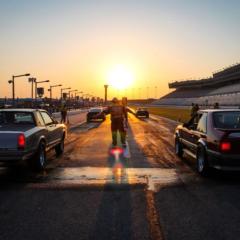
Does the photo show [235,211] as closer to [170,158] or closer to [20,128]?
[20,128]

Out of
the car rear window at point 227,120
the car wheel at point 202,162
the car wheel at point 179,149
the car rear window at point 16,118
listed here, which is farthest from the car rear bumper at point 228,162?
the car rear window at point 16,118

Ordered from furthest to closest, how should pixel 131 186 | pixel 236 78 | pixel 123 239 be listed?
pixel 236 78 → pixel 131 186 → pixel 123 239

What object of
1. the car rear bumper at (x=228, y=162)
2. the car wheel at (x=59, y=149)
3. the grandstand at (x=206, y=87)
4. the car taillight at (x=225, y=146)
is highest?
the grandstand at (x=206, y=87)

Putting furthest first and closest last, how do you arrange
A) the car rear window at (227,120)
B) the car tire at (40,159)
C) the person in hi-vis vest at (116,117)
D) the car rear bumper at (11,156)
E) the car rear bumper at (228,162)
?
the person in hi-vis vest at (116,117), the car tire at (40,159), the car rear window at (227,120), the car rear bumper at (11,156), the car rear bumper at (228,162)

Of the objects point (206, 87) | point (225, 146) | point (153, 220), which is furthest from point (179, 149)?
point (206, 87)

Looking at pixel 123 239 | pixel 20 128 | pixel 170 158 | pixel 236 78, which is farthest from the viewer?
pixel 236 78

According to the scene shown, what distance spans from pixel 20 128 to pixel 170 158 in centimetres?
476

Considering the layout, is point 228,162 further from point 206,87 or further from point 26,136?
point 206,87

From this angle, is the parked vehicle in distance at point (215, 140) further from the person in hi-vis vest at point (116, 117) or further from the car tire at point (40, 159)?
the person in hi-vis vest at point (116, 117)

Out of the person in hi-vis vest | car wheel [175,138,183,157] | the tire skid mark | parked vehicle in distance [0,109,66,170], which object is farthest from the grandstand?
the tire skid mark

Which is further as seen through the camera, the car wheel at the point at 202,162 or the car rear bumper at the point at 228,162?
the car wheel at the point at 202,162

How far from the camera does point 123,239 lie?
571 cm

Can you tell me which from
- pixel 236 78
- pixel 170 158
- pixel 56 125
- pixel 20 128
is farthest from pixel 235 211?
pixel 236 78

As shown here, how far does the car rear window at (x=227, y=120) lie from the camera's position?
10617mm
